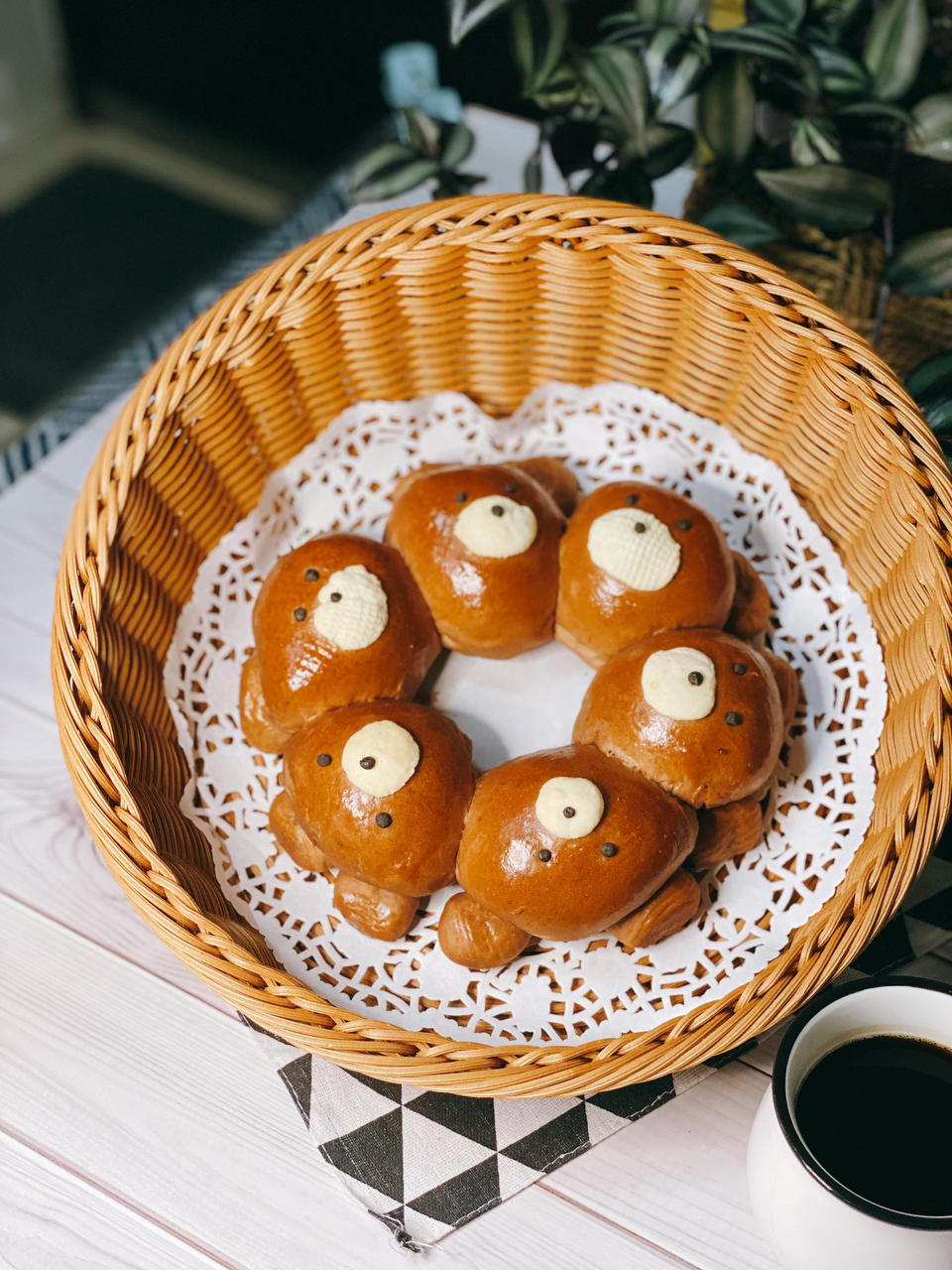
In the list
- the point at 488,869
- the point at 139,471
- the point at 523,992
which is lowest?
the point at 523,992

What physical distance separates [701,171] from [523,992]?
940 millimetres

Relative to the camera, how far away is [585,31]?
1.77m

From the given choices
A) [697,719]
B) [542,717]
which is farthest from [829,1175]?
[542,717]

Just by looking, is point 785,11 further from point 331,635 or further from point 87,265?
point 87,265

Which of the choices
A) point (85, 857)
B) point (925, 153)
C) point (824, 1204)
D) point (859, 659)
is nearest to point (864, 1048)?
point (824, 1204)

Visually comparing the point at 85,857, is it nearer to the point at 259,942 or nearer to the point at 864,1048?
the point at 259,942

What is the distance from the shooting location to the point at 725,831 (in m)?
0.94

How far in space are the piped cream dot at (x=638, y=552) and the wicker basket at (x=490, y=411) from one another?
19 cm

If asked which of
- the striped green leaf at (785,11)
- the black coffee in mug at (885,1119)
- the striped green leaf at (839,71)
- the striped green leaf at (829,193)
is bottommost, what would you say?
the black coffee in mug at (885,1119)

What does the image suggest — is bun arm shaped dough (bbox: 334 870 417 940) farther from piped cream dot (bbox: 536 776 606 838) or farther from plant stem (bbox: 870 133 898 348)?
plant stem (bbox: 870 133 898 348)

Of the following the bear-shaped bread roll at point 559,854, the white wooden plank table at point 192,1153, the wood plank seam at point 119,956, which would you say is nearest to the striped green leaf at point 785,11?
the bear-shaped bread roll at point 559,854

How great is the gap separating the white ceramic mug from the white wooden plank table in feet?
0.32

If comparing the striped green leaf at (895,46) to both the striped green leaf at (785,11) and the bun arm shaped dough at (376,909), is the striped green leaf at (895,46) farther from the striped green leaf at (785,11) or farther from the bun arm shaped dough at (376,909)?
the bun arm shaped dough at (376,909)

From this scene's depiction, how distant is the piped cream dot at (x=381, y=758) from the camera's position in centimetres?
90
